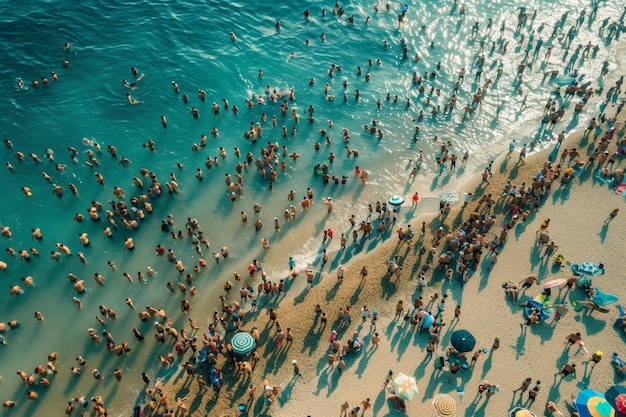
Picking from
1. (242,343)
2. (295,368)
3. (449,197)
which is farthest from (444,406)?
(449,197)

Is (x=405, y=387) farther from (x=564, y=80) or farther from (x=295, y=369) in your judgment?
(x=564, y=80)

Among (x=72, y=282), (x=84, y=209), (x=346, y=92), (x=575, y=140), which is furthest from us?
(x=346, y=92)

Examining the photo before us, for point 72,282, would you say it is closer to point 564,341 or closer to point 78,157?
point 78,157

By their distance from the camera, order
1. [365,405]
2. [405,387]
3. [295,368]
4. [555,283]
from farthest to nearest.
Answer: [555,283]
[295,368]
[365,405]
[405,387]

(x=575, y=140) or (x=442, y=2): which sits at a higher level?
(x=442, y=2)

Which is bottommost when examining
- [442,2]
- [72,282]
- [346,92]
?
[72,282]

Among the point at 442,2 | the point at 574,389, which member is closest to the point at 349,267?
the point at 574,389

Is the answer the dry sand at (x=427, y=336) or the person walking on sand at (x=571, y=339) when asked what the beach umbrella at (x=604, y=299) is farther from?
the person walking on sand at (x=571, y=339)
